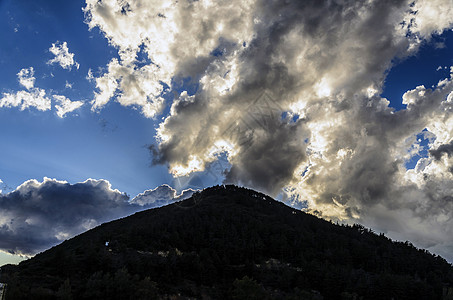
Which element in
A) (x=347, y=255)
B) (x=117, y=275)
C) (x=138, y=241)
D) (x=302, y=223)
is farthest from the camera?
(x=302, y=223)

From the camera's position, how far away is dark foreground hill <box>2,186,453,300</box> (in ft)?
145

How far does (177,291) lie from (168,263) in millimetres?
11227

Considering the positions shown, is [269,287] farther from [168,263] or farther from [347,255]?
[347,255]

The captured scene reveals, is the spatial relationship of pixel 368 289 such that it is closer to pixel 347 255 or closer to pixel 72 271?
pixel 347 255

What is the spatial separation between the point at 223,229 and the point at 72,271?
57495 millimetres

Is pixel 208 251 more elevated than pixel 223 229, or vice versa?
pixel 223 229

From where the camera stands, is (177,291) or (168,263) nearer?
(177,291)

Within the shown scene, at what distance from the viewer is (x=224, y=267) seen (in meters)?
74.2

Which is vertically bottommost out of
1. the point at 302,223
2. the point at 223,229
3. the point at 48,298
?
the point at 48,298

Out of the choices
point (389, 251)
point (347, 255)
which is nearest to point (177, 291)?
point (347, 255)

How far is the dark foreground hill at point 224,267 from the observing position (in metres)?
44.2

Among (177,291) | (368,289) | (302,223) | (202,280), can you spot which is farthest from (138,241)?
(302,223)

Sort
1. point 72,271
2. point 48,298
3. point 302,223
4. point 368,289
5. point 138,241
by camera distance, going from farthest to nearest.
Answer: point 302,223 → point 138,241 → point 368,289 → point 72,271 → point 48,298

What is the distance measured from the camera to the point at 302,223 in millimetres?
134875
